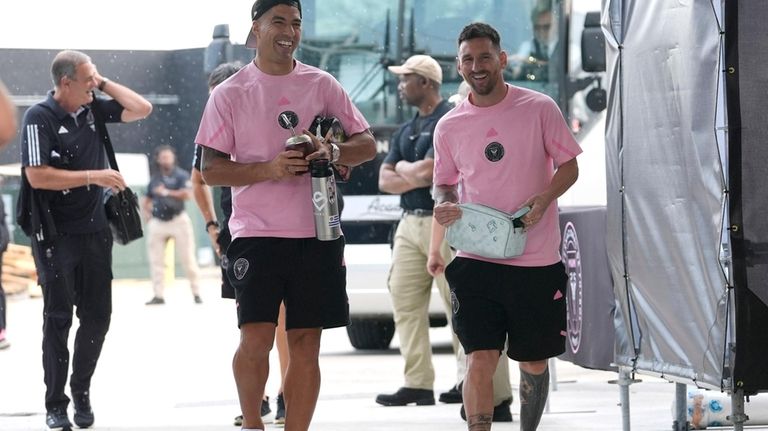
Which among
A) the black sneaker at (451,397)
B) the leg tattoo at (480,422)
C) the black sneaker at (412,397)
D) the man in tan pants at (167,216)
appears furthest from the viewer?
the man in tan pants at (167,216)

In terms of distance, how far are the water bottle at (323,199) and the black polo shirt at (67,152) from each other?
2757 millimetres

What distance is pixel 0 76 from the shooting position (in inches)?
986

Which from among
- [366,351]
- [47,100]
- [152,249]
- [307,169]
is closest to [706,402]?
[307,169]

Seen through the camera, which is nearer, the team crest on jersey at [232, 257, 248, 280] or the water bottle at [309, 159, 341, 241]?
the water bottle at [309, 159, 341, 241]

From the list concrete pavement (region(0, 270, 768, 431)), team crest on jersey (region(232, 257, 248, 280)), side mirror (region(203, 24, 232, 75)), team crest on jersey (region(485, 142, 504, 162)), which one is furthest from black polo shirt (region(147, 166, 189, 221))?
team crest on jersey (region(232, 257, 248, 280))

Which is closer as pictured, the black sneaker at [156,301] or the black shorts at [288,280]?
the black shorts at [288,280]

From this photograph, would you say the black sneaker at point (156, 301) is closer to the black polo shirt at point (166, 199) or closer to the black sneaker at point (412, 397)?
the black polo shirt at point (166, 199)

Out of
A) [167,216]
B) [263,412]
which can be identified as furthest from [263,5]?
[167,216]

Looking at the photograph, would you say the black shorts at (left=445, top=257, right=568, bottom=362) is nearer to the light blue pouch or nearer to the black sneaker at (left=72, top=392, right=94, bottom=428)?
the light blue pouch

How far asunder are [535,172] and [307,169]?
1.03m

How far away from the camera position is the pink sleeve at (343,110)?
254 inches

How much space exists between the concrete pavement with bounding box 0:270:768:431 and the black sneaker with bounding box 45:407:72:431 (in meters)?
0.35

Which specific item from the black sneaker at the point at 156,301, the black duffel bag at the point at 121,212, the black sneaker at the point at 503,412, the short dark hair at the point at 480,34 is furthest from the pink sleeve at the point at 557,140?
the black sneaker at the point at 156,301

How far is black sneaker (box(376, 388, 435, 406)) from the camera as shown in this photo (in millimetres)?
9469
